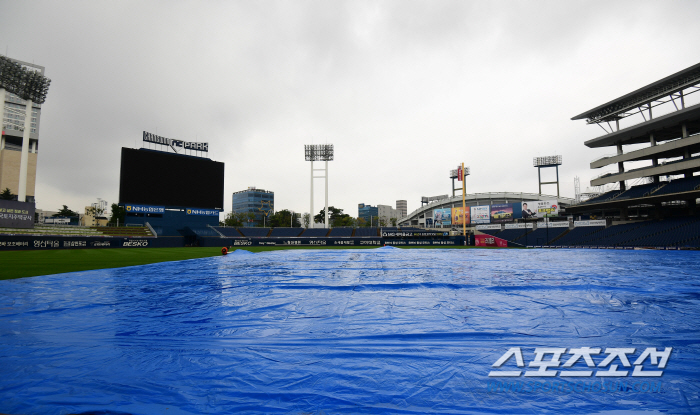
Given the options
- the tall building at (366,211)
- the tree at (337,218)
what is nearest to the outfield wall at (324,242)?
the tree at (337,218)

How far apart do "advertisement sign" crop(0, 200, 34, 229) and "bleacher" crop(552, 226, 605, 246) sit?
60.8 metres

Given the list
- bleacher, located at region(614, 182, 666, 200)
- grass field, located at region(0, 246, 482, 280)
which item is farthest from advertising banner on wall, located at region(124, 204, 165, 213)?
bleacher, located at region(614, 182, 666, 200)

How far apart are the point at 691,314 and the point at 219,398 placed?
691cm

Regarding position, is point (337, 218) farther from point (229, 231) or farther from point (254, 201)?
point (254, 201)

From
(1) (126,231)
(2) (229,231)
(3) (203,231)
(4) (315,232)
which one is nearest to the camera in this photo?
(1) (126,231)

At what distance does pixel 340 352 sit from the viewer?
3.19 meters

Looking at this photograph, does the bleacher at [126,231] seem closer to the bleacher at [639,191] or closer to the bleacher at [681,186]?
the bleacher at [639,191]

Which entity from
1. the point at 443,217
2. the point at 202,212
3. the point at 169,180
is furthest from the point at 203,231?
the point at 443,217

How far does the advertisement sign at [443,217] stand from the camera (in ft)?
181

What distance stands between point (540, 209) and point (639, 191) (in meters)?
12.3

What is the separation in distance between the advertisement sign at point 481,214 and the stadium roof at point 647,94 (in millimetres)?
19022

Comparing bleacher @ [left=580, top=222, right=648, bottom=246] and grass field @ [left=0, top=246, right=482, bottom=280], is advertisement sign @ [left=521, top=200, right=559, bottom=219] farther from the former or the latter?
grass field @ [left=0, top=246, right=482, bottom=280]

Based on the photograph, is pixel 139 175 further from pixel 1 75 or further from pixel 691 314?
pixel 691 314

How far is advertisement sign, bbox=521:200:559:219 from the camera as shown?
46.4 meters
